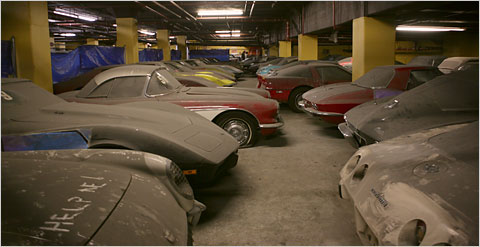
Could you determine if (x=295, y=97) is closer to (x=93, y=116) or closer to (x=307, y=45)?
(x=93, y=116)

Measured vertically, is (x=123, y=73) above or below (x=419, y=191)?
above

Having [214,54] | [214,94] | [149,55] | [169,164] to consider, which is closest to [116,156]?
[169,164]

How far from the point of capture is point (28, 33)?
299 inches

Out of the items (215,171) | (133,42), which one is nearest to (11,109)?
(215,171)

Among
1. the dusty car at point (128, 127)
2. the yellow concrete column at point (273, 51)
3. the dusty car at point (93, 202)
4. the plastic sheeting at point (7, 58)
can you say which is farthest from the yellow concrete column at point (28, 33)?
the yellow concrete column at point (273, 51)

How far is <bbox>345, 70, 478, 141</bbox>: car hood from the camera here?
4246mm

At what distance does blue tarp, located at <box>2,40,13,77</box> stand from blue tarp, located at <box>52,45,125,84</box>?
330 cm

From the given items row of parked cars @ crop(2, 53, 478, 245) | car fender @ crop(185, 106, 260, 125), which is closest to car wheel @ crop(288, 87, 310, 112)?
row of parked cars @ crop(2, 53, 478, 245)

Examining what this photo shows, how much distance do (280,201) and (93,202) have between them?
254 centimetres

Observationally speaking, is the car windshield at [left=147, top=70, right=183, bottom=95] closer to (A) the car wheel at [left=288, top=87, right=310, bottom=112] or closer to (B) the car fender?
(B) the car fender

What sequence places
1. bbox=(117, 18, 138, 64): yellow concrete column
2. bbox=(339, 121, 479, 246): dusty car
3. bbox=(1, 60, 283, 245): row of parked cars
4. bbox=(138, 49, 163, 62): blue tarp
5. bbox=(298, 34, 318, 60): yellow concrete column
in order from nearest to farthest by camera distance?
bbox=(1, 60, 283, 245): row of parked cars → bbox=(339, 121, 479, 246): dusty car → bbox=(117, 18, 138, 64): yellow concrete column → bbox=(298, 34, 318, 60): yellow concrete column → bbox=(138, 49, 163, 62): blue tarp

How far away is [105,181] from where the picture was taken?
2.12 m

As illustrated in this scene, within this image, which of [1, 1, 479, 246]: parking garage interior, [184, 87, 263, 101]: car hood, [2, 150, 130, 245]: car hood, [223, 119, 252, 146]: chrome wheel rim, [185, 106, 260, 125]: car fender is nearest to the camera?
[2, 150, 130, 245]: car hood

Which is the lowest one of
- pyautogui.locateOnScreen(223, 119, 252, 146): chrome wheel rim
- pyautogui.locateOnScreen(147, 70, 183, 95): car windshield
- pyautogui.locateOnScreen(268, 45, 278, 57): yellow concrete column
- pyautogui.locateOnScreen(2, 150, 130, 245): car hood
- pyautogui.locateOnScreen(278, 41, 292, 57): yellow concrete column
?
pyautogui.locateOnScreen(223, 119, 252, 146): chrome wheel rim
